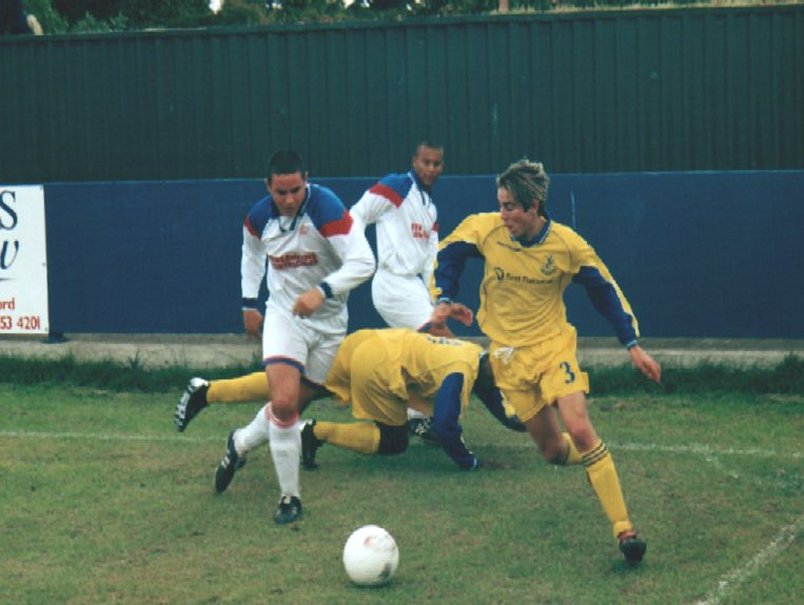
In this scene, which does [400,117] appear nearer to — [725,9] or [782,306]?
[725,9]

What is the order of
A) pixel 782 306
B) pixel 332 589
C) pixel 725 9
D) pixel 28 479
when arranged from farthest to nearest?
pixel 725 9 < pixel 782 306 < pixel 28 479 < pixel 332 589

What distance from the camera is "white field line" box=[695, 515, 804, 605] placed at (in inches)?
282

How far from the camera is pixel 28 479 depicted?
1000 centimetres

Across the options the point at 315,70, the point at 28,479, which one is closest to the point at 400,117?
the point at 315,70

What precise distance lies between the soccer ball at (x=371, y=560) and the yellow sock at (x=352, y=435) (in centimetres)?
255

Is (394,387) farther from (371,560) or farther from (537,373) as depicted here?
(371,560)

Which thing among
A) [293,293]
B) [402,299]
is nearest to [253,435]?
[293,293]

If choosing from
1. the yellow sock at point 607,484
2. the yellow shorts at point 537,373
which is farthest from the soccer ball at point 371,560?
the yellow shorts at point 537,373

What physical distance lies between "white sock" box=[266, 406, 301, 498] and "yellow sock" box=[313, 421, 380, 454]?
3.76 feet

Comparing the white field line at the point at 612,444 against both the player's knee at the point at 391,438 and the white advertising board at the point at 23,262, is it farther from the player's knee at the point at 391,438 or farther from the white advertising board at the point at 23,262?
the white advertising board at the point at 23,262

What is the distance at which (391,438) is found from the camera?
10078 mm

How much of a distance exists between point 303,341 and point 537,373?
163cm

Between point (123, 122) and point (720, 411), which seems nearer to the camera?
point (720, 411)

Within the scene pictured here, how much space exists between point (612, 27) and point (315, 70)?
330 cm
